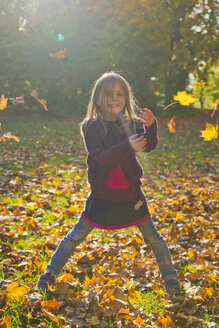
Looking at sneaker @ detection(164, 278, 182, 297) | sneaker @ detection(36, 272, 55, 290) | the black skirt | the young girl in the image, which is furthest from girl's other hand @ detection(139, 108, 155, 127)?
sneaker @ detection(36, 272, 55, 290)

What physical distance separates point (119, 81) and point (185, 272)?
1727 mm

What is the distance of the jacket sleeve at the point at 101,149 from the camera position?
2064mm

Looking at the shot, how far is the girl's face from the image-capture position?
229 centimetres

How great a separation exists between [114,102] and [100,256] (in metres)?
1.51

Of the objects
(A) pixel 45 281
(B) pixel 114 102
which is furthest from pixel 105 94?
(A) pixel 45 281

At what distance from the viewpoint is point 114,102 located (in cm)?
229

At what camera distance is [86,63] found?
14.2 m

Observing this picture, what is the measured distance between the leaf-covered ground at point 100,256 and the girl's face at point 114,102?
4.07 feet

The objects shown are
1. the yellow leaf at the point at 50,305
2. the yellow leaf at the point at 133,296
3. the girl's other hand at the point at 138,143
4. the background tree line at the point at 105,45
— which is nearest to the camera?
the girl's other hand at the point at 138,143

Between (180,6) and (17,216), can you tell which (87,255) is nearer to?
(17,216)

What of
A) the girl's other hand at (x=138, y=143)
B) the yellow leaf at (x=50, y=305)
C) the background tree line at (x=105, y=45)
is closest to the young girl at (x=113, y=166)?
the girl's other hand at (x=138, y=143)

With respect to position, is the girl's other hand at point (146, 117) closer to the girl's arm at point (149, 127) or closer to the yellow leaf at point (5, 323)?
the girl's arm at point (149, 127)

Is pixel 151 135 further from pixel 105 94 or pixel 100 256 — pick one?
pixel 100 256

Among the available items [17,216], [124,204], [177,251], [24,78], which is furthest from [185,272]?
[24,78]
